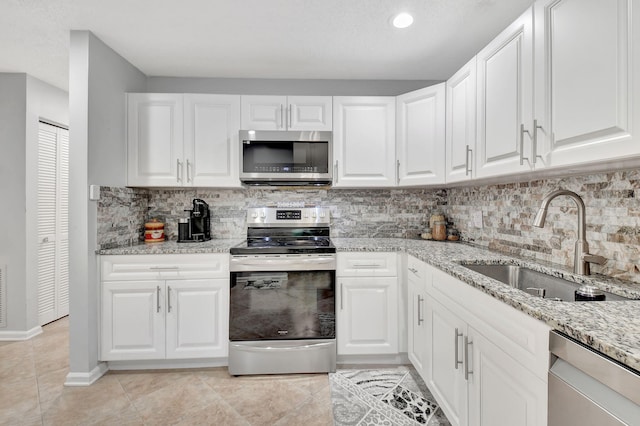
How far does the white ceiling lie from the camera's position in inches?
74.8

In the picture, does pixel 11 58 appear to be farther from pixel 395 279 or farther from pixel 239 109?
pixel 395 279

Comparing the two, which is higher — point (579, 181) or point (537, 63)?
point (537, 63)

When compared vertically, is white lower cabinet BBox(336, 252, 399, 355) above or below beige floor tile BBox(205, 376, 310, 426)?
above

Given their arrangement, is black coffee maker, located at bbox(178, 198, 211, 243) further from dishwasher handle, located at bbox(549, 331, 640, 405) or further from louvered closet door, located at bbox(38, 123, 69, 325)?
dishwasher handle, located at bbox(549, 331, 640, 405)

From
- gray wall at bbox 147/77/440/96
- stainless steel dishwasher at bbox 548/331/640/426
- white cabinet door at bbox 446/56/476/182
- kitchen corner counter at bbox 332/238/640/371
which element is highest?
gray wall at bbox 147/77/440/96

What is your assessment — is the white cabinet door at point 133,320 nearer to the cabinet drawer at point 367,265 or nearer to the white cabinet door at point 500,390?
the cabinet drawer at point 367,265

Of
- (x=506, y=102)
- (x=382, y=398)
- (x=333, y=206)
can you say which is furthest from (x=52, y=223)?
(x=506, y=102)

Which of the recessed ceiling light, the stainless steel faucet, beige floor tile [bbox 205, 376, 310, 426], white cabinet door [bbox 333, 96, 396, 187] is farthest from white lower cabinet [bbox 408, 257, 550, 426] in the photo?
the recessed ceiling light

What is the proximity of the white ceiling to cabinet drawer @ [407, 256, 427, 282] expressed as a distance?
5.05 ft

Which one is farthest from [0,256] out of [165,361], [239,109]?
[239,109]

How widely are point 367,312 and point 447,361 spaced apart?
82cm

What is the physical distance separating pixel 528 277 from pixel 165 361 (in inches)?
97.3

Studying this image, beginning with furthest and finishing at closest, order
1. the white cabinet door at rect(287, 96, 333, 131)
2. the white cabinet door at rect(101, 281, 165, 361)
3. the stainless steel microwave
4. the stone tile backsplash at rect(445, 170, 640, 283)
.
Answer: the white cabinet door at rect(287, 96, 333, 131), the stainless steel microwave, the white cabinet door at rect(101, 281, 165, 361), the stone tile backsplash at rect(445, 170, 640, 283)

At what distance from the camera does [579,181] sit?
162 cm
